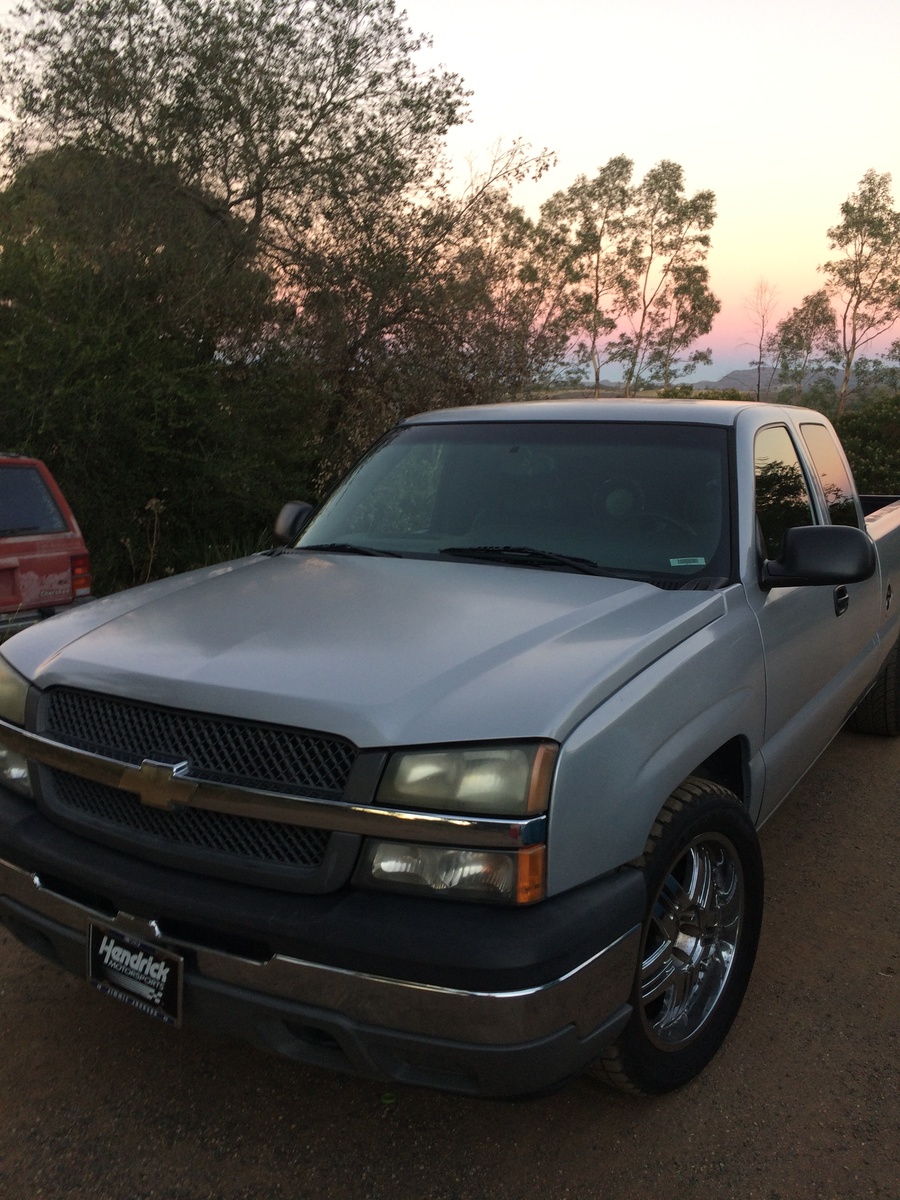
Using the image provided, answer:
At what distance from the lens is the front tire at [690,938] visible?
8.11 ft

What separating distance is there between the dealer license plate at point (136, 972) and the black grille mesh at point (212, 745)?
0.41 metres

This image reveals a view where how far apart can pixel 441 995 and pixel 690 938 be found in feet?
3.57

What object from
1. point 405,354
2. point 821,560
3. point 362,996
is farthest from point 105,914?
point 405,354

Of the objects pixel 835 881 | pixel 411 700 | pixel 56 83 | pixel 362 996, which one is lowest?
pixel 835 881

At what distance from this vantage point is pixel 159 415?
1078cm

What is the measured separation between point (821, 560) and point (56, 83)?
13.2 metres

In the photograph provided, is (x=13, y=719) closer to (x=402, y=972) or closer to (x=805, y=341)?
(x=402, y=972)

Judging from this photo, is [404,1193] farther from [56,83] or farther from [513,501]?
[56,83]

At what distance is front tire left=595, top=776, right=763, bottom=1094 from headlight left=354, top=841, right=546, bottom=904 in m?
0.39

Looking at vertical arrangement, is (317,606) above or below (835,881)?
above

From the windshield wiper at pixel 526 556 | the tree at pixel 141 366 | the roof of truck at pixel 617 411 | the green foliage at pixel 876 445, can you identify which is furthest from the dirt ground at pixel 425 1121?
the green foliage at pixel 876 445

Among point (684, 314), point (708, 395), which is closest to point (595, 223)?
point (684, 314)

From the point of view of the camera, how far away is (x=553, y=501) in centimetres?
354

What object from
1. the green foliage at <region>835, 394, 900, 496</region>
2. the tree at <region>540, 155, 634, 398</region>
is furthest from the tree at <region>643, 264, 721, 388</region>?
the green foliage at <region>835, 394, 900, 496</region>
